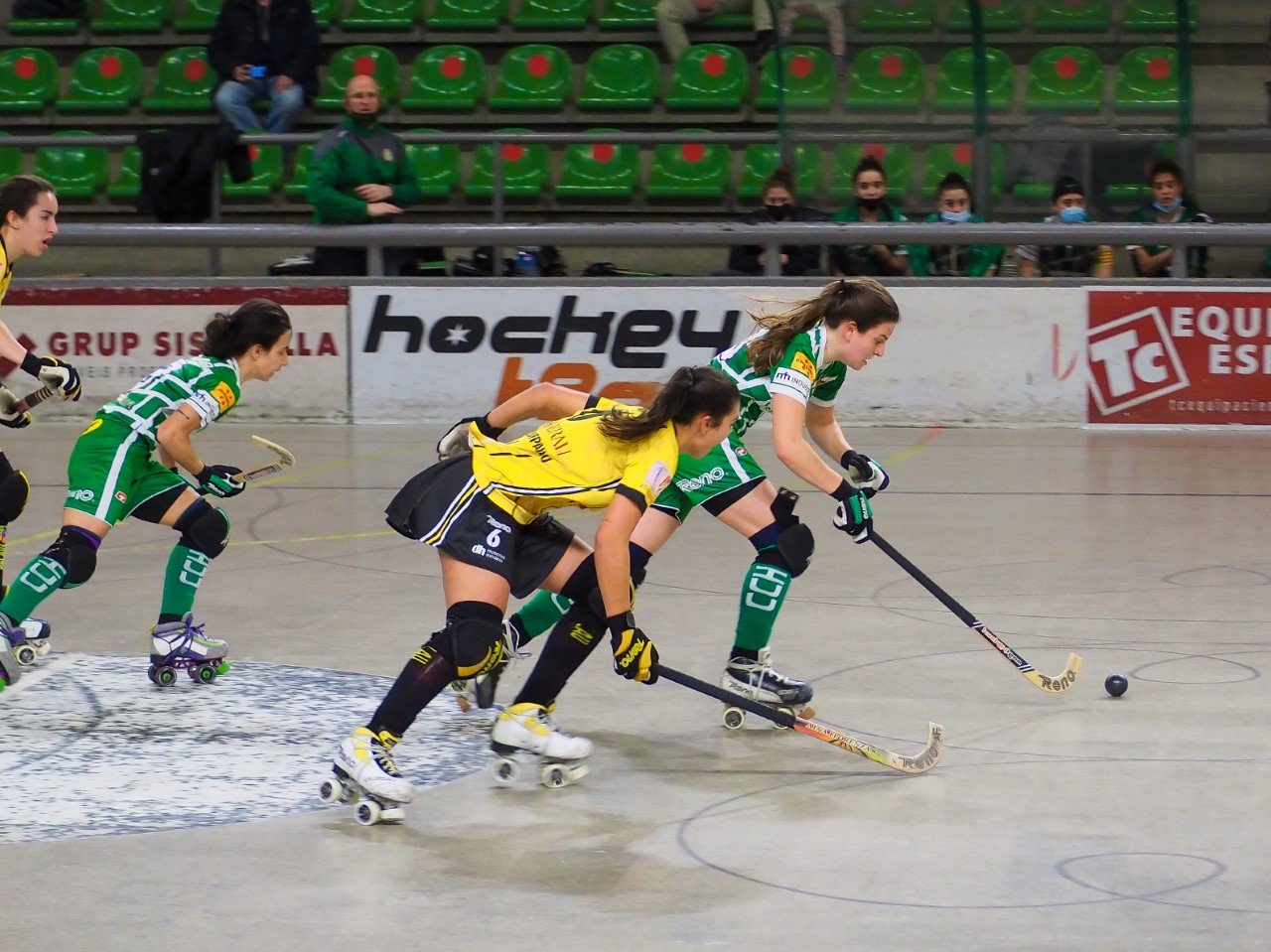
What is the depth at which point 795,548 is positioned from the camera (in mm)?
5836

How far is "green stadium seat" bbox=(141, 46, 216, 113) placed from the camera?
682 inches

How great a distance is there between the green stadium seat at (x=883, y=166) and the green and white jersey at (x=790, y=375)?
23.2 feet

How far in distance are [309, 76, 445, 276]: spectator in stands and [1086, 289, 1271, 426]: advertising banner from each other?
16.9ft

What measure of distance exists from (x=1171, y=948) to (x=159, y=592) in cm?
523

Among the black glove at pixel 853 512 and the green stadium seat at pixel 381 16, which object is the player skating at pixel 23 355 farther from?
the green stadium seat at pixel 381 16

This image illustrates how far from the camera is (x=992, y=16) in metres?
13.2

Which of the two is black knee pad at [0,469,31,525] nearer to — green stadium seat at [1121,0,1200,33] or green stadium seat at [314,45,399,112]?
green stadium seat at [1121,0,1200,33]

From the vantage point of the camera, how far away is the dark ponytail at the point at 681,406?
4887 millimetres

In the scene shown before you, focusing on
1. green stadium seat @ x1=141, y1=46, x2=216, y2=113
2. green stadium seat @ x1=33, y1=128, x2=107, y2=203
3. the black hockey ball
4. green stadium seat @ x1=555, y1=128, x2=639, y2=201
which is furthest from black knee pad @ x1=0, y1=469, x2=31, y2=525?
green stadium seat @ x1=141, y1=46, x2=216, y2=113

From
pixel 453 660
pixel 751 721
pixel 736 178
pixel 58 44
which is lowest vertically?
pixel 751 721

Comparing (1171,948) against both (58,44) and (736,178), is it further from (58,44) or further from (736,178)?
(58,44)

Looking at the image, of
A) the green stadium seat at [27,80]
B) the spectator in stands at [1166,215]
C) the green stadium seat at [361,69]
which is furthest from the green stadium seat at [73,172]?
the spectator in stands at [1166,215]

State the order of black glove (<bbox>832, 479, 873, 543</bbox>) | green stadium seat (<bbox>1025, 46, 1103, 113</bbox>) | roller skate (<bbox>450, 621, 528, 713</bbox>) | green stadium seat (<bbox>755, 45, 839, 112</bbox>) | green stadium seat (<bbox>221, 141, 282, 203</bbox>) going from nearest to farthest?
black glove (<bbox>832, 479, 873, 543</bbox>) < roller skate (<bbox>450, 621, 528, 713</bbox>) < green stadium seat (<bbox>1025, 46, 1103, 113</bbox>) < green stadium seat (<bbox>755, 45, 839, 112</bbox>) < green stadium seat (<bbox>221, 141, 282, 203</bbox>)

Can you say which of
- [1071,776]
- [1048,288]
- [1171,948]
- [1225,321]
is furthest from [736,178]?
[1171,948]
